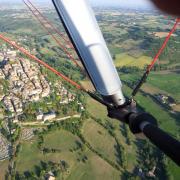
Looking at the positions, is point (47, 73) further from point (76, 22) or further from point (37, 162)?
point (76, 22)

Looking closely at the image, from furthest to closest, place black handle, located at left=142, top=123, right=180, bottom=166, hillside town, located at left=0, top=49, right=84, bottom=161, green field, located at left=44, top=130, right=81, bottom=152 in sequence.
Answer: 1. hillside town, located at left=0, top=49, right=84, bottom=161
2. green field, located at left=44, top=130, right=81, bottom=152
3. black handle, located at left=142, top=123, right=180, bottom=166

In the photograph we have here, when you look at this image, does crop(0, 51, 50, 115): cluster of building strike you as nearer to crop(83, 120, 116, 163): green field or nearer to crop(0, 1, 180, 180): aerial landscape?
crop(0, 1, 180, 180): aerial landscape

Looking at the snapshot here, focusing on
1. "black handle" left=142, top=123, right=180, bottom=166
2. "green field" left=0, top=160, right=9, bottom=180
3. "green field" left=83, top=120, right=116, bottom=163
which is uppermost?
"black handle" left=142, top=123, right=180, bottom=166

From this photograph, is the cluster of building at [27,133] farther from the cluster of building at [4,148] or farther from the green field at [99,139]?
the green field at [99,139]

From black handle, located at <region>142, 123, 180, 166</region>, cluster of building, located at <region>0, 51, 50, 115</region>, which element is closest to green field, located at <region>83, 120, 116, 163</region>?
cluster of building, located at <region>0, 51, 50, 115</region>

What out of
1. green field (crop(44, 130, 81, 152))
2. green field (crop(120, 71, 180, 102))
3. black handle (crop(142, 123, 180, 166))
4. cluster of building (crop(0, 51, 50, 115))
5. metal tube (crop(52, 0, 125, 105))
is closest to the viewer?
black handle (crop(142, 123, 180, 166))

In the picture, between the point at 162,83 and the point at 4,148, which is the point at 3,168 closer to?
A: the point at 4,148

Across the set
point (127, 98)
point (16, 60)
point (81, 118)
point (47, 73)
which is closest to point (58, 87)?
point (47, 73)
